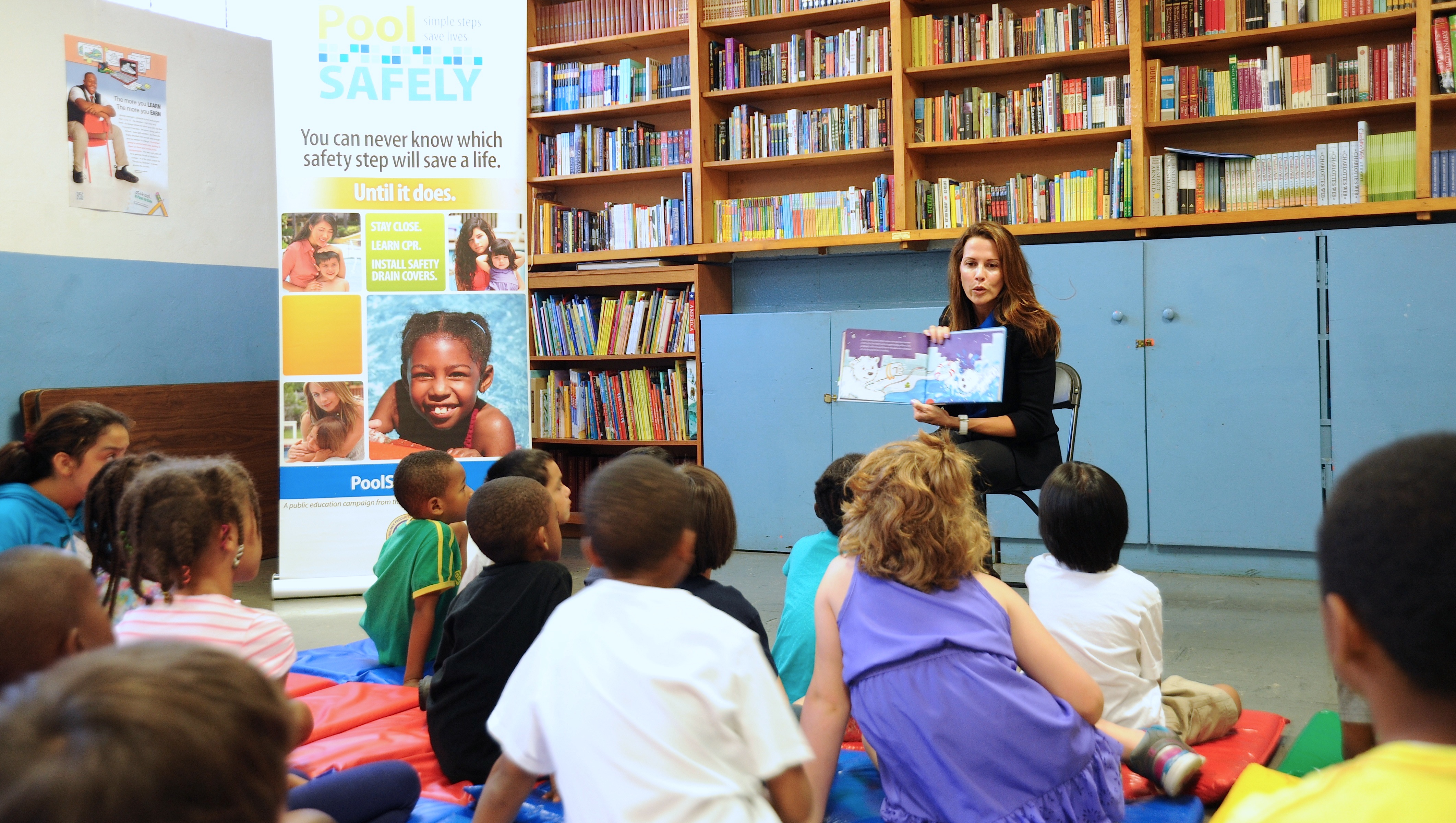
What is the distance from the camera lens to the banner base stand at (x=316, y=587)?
422 centimetres

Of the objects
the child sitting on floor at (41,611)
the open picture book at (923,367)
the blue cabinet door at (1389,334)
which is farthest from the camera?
the blue cabinet door at (1389,334)

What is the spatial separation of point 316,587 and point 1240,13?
4.46 metres

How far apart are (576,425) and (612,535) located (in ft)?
13.9

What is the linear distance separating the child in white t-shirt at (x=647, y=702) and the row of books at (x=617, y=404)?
3921mm

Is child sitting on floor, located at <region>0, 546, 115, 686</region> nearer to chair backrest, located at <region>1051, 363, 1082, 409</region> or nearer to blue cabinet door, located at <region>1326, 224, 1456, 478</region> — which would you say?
chair backrest, located at <region>1051, 363, 1082, 409</region>

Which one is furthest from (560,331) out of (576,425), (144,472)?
(144,472)

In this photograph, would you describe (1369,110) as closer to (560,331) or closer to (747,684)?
(560,331)

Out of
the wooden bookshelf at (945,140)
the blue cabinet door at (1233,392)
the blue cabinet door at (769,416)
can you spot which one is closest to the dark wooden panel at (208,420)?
the wooden bookshelf at (945,140)

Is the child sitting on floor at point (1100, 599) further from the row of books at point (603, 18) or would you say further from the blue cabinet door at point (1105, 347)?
the row of books at point (603, 18)

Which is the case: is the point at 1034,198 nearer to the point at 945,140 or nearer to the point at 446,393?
the point at 945,140

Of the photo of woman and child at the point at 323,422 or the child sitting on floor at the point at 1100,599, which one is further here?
the photo of woman and child at the point at 323,422

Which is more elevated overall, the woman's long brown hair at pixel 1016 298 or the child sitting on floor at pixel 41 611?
the woman's long brown hair at pixel 1016 298

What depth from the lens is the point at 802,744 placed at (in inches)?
46.2

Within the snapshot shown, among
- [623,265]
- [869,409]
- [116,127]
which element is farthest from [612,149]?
[116,127]
